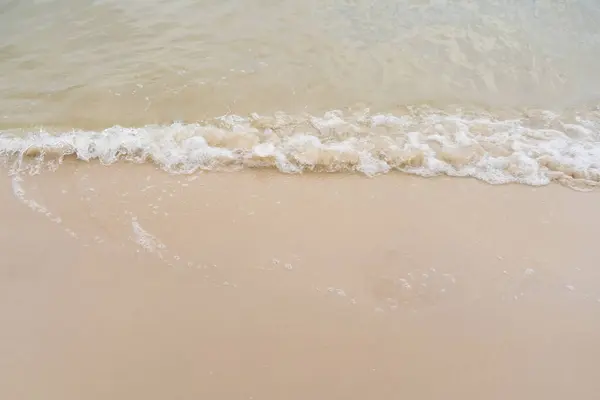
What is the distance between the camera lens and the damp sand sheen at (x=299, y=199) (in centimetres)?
189

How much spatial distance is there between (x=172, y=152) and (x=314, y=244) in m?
0.98

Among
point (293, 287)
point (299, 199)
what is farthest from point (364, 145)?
point (293, 287)

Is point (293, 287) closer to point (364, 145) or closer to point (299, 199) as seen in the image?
point (299, 199)

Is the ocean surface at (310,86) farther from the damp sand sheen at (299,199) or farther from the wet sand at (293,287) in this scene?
the wet sand at (293,287)

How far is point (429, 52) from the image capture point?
3.55m

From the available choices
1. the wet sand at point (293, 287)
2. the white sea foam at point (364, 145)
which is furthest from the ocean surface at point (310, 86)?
the wet sand at point (293, 287)

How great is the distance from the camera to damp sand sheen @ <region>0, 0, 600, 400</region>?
189 centimetres

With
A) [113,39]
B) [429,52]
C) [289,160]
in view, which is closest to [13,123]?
[113,39]

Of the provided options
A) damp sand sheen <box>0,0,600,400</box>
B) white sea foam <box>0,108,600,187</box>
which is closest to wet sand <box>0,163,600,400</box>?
damp sand sheen <box>0,0,600,400</box>

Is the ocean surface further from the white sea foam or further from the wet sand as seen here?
the wet sand

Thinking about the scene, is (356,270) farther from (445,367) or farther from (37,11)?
(37,11)

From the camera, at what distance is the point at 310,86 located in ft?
10.7

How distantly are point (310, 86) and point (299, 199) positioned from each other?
1.02m

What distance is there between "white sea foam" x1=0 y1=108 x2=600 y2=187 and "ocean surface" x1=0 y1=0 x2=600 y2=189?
10 mm
